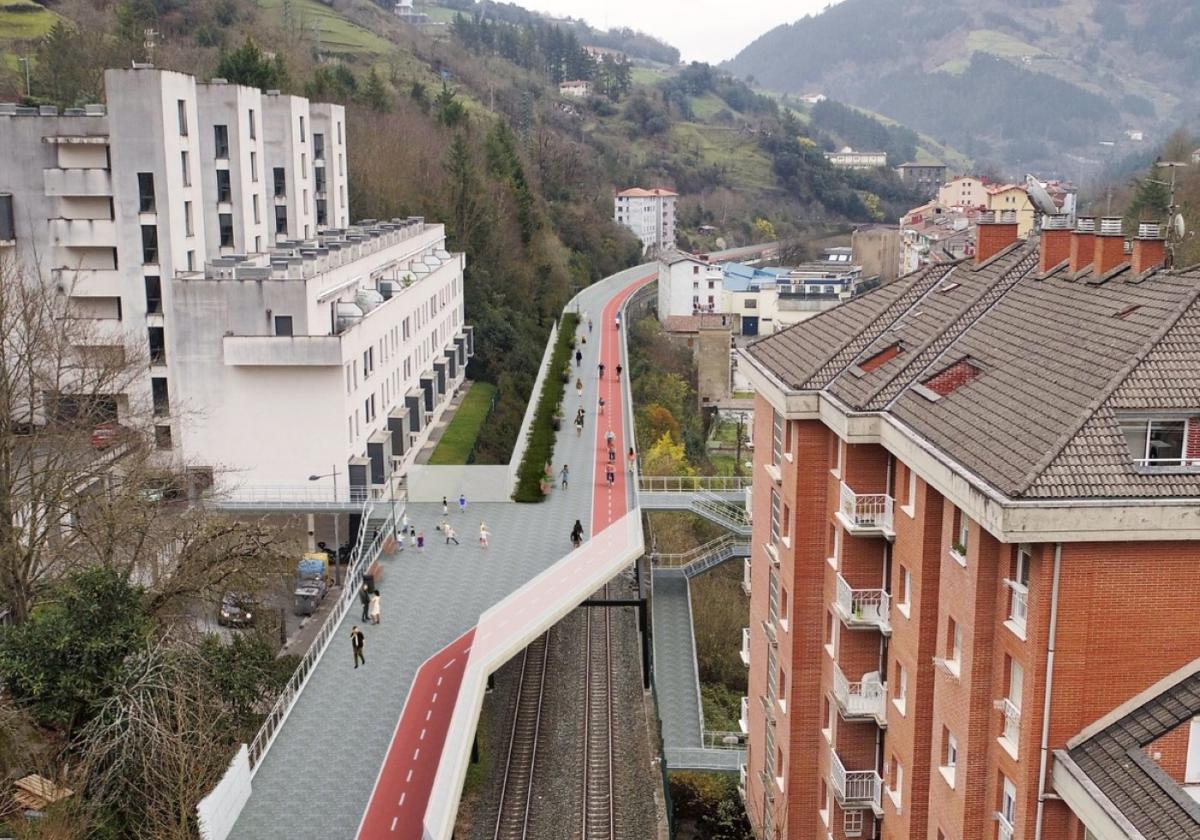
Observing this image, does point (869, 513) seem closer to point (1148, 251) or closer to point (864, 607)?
point (864, 607)

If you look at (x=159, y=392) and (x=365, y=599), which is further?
(x=159, y=392)

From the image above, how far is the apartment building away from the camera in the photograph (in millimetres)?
43219

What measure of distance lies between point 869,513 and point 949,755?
4720 mm

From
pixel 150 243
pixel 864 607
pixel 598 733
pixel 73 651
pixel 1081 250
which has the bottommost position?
pixel 598 733

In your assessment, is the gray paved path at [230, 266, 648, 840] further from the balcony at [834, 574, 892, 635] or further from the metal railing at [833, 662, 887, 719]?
the balcony at [834, 574, 892, 635]

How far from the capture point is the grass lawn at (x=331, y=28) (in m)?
136

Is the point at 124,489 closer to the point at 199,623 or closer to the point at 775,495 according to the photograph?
the point at 199,623

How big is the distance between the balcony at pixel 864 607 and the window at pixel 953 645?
3392 millimetres

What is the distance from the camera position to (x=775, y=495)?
27.6m

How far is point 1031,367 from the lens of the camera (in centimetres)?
1900

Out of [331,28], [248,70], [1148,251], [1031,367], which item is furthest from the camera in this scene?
[331,28]

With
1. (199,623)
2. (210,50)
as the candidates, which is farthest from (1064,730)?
(210,50)

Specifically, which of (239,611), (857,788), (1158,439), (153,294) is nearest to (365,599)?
(239,611)

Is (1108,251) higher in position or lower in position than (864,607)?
higher
